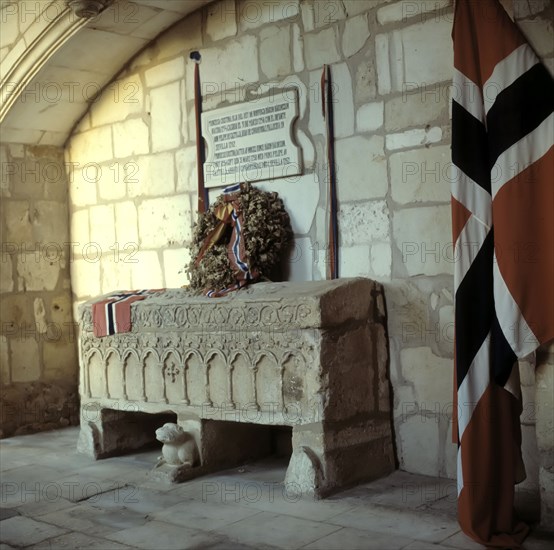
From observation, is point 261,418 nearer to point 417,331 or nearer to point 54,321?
point 417,331

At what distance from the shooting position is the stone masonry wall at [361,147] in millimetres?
3904

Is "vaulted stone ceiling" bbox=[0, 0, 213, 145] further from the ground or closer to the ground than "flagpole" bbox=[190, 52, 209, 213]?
further from the ground

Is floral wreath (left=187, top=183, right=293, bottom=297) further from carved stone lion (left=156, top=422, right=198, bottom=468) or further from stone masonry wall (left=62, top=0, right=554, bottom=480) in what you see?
carved stone lion (left=156, top=422, right=198, bottom=468)

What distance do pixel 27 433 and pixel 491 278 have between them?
3.75 m

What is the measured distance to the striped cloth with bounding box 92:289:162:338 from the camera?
4539mm

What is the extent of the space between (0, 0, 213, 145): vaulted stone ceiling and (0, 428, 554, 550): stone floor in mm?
2491

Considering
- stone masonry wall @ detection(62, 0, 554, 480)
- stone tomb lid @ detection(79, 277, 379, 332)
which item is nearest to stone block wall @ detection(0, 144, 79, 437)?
stone masonry wall @ detection(62, 0, 554, 480)

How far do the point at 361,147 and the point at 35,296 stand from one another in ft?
9.43

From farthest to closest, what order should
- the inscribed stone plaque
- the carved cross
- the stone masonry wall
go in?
the inscribed stone plaque, the carved cross, the stone masonry wall

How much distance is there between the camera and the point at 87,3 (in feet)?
15.1

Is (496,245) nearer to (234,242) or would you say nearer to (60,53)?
(234,242)

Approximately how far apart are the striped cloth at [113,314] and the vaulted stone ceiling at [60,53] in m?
1.63

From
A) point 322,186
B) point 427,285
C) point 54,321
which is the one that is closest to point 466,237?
point 427,285

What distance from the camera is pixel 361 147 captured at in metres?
4.20
